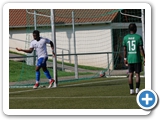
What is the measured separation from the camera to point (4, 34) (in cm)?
1030

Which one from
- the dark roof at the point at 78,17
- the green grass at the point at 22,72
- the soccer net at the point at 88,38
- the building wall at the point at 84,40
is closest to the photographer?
the green grass at the point at 22,72

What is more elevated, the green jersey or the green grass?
the green jersey

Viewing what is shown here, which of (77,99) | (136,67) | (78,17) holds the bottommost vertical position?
(77,99)

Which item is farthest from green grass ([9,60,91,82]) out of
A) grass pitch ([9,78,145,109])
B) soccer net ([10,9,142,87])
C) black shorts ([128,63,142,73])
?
black shorts ([128,63,142,73])

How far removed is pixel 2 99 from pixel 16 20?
60.7ft

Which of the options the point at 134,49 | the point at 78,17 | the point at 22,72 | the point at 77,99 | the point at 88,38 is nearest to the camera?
the point at 77,99

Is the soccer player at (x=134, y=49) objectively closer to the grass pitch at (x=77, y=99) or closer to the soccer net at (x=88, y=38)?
the grass pitch at (x=77, y=99)

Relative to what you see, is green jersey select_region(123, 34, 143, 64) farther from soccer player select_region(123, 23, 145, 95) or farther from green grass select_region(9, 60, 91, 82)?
green grass select_region(9, 60, 91, 82)

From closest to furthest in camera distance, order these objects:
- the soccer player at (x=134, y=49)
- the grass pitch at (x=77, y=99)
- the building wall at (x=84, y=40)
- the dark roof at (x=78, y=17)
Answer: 1. the grass pitch at (x=77, y=99)
2. the soccer player at (x=134, y=49)
3. the dark roof at (x=78, y=17)
4. the building wall at (x=84, y=40)

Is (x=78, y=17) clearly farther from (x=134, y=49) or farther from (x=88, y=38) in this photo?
(x=134, y=49)

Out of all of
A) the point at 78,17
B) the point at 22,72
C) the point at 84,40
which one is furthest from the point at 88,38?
A: the point at 22,72

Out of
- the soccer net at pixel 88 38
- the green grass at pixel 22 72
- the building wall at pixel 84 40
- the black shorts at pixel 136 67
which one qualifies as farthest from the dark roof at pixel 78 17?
the black shorts at pixel 136 67

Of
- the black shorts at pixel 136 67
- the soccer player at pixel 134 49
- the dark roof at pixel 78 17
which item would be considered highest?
the dark roof at pixel 78 17

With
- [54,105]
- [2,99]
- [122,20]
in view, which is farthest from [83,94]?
[122,20]
